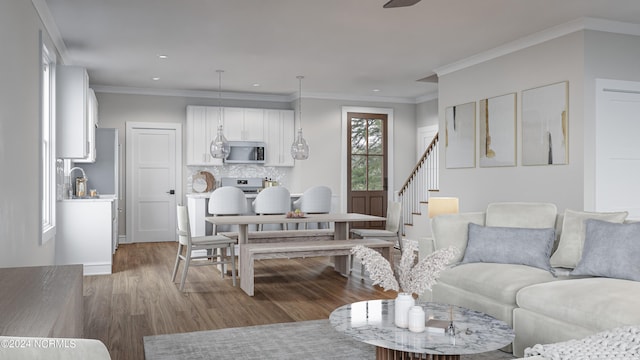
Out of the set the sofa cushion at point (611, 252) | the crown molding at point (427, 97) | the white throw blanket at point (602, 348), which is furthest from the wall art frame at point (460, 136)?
the white throw blanket at point (602, 348)

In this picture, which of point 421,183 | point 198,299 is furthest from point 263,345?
point 421,183

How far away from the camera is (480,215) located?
14.6 ft

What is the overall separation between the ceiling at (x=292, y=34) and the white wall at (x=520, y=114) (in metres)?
0.28

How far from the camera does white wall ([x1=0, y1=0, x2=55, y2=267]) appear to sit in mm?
3354

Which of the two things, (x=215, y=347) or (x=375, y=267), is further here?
(x=215, y=347)

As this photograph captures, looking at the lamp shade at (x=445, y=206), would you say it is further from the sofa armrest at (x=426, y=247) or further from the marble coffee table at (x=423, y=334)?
the marble coffee table at (x=423, y=334)

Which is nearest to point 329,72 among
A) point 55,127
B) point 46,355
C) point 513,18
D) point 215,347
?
point 513,18

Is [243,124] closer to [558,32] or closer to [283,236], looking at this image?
[283,236]

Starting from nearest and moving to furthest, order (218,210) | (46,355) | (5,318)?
(46,355) < (5,318) < (218,210)

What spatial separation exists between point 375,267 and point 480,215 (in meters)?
2.07

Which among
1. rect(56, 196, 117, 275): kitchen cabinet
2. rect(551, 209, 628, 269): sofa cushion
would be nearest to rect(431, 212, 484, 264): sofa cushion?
rect(551, 209, 628, 269): sofa cushion

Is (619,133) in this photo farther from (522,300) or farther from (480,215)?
(522,300)

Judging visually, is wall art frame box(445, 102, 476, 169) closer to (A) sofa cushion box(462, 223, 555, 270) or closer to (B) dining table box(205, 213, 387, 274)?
(B) dining table box(205, 213, 387, 274)

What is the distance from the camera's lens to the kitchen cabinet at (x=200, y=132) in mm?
9227
